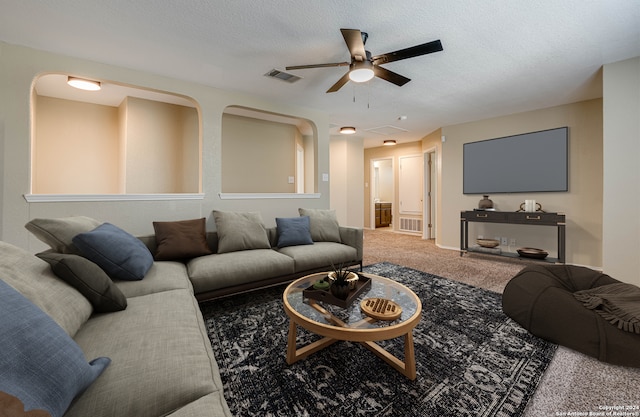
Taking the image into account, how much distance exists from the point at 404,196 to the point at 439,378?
6318 mm

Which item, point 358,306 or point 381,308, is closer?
point 381,308

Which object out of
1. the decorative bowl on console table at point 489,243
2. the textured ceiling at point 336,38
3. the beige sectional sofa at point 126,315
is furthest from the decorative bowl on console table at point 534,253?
the beige sectional sofa at point 126,315

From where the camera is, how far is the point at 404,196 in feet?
24.2

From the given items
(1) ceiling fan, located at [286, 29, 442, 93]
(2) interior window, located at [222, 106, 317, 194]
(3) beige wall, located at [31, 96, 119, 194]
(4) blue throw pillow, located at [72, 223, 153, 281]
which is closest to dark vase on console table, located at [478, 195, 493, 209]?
(2) interior window, located at [222, 106, 317, 194]

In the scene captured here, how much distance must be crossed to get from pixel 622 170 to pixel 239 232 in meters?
4.18

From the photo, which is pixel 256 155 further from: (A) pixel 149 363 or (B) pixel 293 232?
(A) pixel 149 363

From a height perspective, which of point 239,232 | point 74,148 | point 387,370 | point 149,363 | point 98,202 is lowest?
point 387,370

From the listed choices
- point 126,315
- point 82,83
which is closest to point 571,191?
point 126,315

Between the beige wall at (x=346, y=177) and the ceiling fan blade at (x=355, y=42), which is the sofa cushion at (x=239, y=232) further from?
the beige wall at (x=346, y=177)

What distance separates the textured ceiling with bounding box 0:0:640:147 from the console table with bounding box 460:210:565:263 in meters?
1.73

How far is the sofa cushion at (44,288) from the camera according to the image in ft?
3.28

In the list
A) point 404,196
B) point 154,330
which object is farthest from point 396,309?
point 404,196

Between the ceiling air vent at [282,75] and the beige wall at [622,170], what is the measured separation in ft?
11.3

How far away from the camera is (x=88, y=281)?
1.31m
